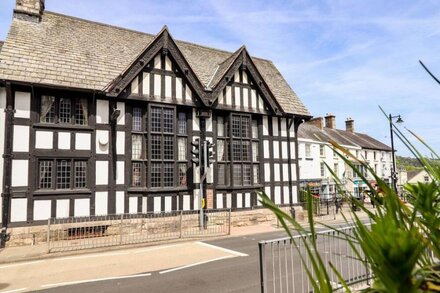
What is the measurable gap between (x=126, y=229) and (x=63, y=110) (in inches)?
238

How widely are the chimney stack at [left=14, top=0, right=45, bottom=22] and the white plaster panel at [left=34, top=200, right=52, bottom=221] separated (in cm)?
933

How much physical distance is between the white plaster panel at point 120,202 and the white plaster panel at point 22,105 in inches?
198

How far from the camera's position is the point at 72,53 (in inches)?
598

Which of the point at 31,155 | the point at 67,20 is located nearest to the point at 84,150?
the point at 31,155

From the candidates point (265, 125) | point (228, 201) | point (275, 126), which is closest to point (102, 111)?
point (228, 201)

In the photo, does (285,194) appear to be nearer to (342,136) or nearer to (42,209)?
(42,209)

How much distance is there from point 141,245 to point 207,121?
25.0ft

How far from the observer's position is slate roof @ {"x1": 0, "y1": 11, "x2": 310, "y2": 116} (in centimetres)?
1323

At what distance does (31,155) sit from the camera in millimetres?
12820

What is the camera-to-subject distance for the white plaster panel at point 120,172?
14.5 metres

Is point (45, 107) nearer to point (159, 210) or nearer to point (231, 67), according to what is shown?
point (159, 210)

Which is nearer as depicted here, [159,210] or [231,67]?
[159,210]

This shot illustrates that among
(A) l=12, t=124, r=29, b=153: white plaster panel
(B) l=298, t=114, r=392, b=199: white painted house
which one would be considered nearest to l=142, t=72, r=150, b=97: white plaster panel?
(A) l=12, t=124, r=29, b=153: white plaster panel

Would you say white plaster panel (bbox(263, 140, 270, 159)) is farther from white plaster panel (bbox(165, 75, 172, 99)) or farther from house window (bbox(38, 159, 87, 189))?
Answer: house window (bbox(38, 159, 87, 189))
